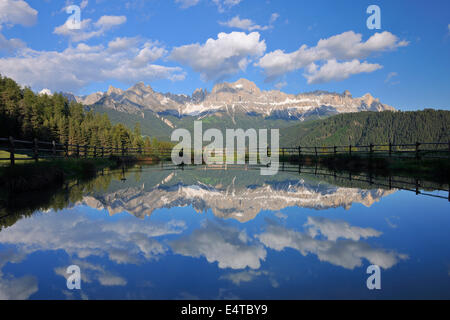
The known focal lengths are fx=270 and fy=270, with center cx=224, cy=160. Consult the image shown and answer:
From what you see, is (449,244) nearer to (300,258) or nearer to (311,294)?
(300,258)

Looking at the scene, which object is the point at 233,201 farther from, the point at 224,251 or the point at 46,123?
the point at 46,123

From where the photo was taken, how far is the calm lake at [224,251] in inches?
118

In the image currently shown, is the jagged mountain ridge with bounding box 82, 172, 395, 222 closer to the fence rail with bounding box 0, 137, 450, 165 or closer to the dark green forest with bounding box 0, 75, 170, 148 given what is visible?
the fence rail with bounding box 0, 137, 450, 165

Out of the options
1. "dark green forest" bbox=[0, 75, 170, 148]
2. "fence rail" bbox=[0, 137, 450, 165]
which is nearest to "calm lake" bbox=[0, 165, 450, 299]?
"fence rail" bbox=[0, 137, 450, 165]

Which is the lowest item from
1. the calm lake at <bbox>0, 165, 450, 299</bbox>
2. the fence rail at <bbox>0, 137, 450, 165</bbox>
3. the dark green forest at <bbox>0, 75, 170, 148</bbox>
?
the calm lake at <bbox>0, 165, 450, 299</bbox>

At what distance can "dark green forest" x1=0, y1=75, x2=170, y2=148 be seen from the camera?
2450 inches

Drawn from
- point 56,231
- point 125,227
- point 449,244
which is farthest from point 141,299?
point 449,244

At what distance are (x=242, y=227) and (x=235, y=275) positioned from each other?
2214 mm

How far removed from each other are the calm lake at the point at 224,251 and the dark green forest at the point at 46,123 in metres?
66.8

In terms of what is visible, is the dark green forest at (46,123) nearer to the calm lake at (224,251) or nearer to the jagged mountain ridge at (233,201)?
the jagged mountain ridge at (233,201)

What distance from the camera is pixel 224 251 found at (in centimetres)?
418

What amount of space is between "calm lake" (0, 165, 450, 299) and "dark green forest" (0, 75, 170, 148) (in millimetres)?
66836
